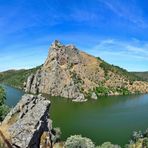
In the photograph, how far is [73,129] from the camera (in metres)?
89.7

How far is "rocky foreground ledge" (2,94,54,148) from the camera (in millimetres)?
54722

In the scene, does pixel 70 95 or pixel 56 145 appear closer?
pixel 56 145

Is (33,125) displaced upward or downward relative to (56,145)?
upward

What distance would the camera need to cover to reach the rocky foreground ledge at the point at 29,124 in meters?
54.7

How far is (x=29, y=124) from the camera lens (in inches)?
2290

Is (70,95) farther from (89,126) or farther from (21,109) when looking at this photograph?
(21,109)

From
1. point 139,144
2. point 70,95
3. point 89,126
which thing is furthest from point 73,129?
point 70,95

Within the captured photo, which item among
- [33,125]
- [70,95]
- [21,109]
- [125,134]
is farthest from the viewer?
[70,95]

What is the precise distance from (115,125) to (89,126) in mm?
9818

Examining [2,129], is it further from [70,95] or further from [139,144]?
[70,95]

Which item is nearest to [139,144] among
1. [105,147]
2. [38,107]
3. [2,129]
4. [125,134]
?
[105,147]

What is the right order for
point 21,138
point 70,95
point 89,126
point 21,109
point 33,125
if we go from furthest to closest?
1. point 70,95
2. point 89,126
3. point 21,109
4. point 33,125
5. point 21,138

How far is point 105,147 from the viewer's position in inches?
2322

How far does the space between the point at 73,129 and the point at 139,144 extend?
28097mm
